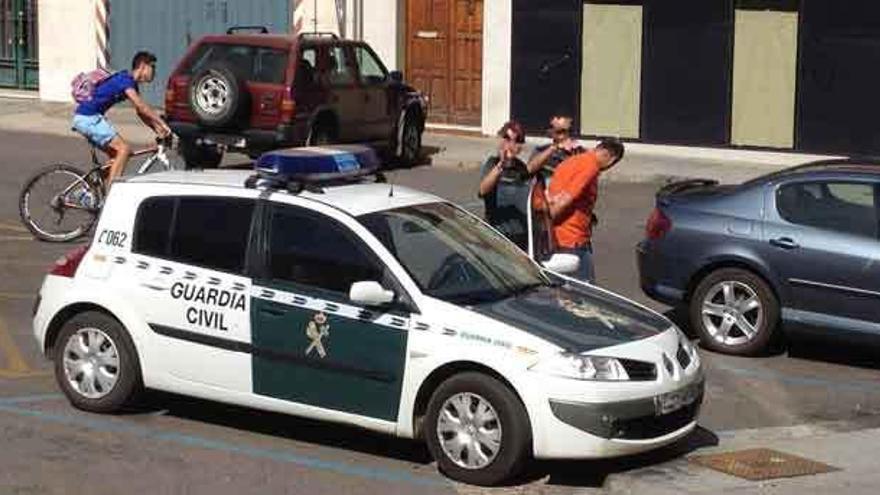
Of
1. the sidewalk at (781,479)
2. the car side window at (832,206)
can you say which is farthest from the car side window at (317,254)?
the car side window at (832,206)

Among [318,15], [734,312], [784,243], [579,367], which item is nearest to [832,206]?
[784,243]

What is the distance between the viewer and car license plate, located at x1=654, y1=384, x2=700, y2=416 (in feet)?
26.1

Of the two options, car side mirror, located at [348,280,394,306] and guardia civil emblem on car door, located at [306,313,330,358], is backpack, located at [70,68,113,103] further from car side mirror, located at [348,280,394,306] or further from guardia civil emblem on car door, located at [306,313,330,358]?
car side mirror, located at [348,280,394,306]

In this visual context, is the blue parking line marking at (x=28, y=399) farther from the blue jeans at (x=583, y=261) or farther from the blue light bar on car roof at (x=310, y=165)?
the blue jeans at (x=583, y=261)

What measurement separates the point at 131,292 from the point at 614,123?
52.3 feet

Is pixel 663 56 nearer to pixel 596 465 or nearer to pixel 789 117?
pixel 789 117

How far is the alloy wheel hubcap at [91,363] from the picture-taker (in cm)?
895

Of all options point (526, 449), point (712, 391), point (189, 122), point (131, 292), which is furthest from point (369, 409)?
point (189, 122)

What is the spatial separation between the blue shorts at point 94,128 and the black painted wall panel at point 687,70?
1074cm

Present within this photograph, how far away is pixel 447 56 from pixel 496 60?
154cm

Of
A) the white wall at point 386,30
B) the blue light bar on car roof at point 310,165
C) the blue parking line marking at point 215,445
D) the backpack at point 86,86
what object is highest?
the white wall at point 386,30

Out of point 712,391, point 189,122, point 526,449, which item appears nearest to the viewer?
point 526,449

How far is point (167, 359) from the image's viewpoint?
876cm

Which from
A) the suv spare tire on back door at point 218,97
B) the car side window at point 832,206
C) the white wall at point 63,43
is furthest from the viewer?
the white wall at point 63,43
